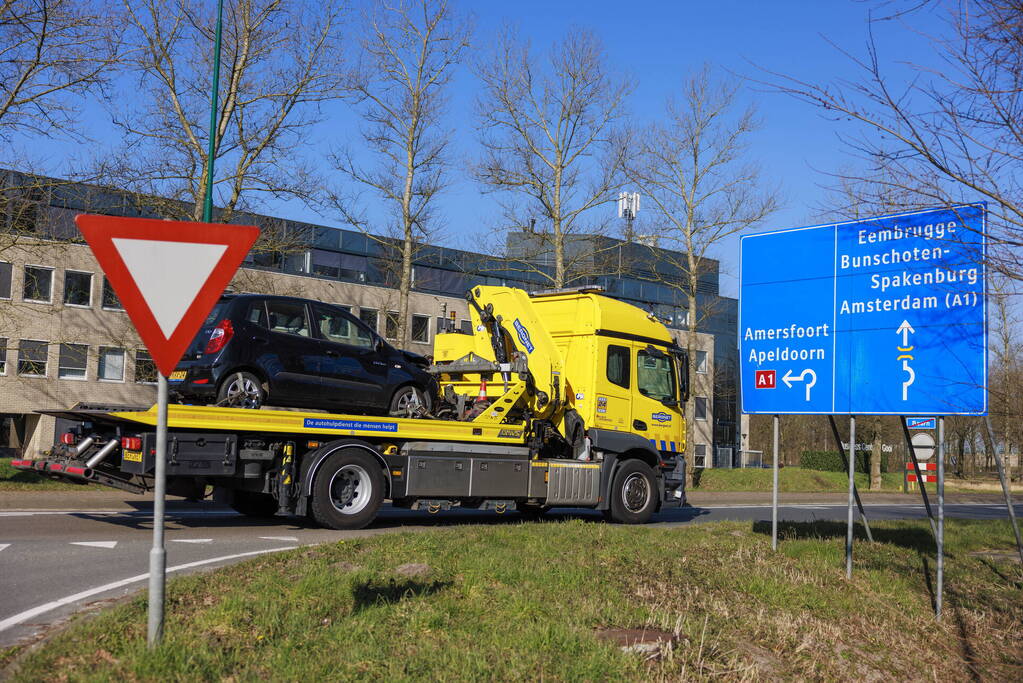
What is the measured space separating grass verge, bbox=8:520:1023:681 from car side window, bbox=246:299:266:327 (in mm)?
3207

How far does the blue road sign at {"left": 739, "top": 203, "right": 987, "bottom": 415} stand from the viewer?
8281mm

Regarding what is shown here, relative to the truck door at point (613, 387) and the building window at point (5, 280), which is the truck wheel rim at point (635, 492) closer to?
the truck door at point (613, 387)

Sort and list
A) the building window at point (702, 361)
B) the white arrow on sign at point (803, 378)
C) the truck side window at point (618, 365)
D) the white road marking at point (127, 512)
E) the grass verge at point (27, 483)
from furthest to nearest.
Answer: the building window at point (702, 361), the grass verge at point (27, 483), the truck side window at point (618, 365), the white road marking at point (127, 512), the white arrow on sign at point (803, 378)

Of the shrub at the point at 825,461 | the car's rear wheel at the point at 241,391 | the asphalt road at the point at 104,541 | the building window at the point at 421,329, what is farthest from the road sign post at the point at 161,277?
the shrub at the point at 825,461

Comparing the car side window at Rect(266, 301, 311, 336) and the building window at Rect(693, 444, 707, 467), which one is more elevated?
the car side window at Rect(266, 301, 311, 336)

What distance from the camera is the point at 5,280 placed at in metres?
36.9

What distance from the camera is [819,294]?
9.81 m

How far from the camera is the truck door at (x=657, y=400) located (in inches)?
595

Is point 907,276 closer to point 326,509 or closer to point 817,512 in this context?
point 326,509

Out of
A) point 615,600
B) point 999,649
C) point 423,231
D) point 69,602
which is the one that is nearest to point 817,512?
point 423,231

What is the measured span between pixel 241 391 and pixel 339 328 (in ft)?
5.40

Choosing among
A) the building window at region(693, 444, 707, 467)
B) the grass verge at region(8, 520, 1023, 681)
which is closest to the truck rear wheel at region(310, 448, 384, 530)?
the grass verge at region(8, 520, 1023, 681)

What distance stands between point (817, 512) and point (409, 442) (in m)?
13.0

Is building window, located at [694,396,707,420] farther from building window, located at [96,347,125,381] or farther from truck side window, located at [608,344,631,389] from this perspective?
truck side window, located at [608,344,631,389]
